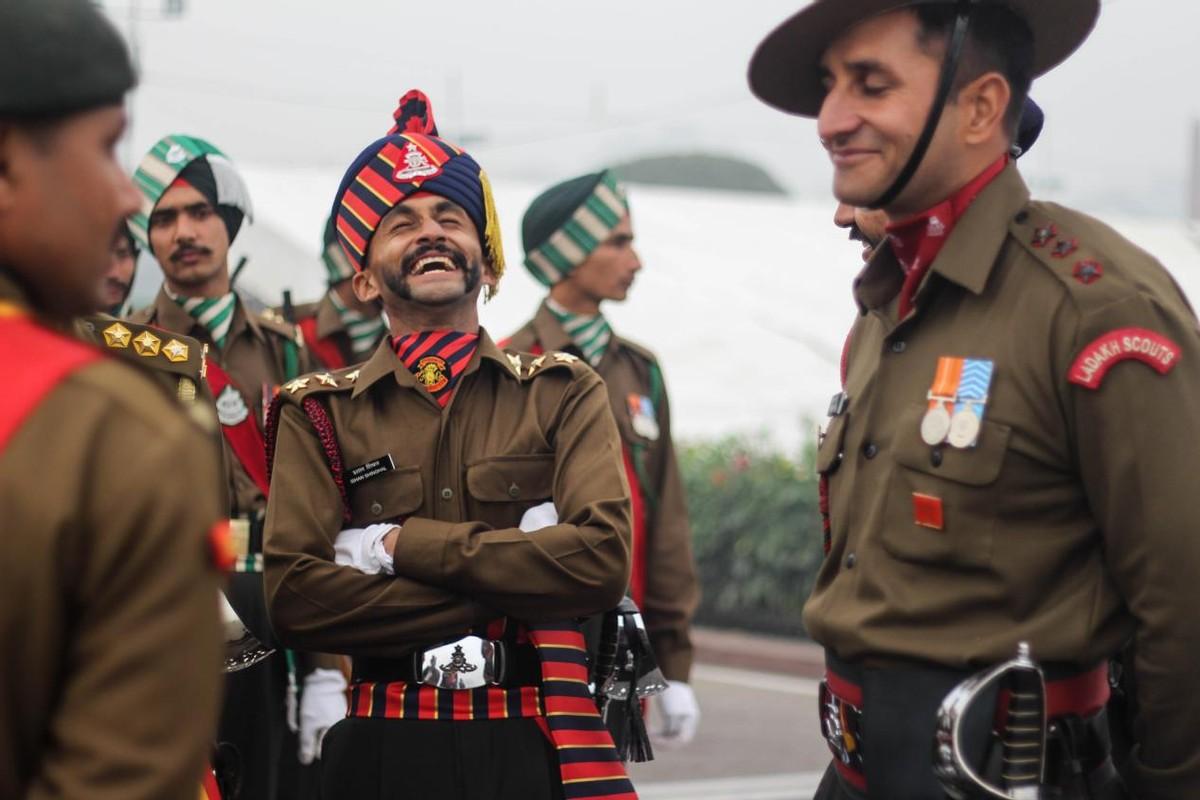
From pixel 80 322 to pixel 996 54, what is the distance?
91.2 inches

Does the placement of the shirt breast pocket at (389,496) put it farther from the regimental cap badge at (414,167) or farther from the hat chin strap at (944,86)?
the hat chin strap at (944,86)

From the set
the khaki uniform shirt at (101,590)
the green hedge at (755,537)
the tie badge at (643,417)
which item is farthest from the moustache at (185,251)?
the green hedge at (755,537)

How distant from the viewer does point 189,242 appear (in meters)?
5.59

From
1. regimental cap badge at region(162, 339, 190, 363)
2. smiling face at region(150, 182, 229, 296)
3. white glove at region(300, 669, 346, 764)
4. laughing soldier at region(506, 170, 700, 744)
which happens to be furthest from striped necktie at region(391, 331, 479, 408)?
laughing soldier at region(506, 170, 700, 744)

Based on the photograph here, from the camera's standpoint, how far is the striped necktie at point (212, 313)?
5.51 m

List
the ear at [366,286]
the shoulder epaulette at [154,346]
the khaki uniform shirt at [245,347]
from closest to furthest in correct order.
Answer: the ear at [366,286]
the shoulder epaulette at [154,346]
the khaki uniform shirt at [245,347]

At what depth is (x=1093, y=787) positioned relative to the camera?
2.98 metres

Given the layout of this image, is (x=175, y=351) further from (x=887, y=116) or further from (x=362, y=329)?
(x=362, y=329)

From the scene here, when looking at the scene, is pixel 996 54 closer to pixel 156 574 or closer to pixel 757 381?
pixel 156 574

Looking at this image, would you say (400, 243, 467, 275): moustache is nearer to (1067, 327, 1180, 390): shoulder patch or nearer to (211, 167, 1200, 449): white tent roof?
(1067, 327, 1180, 390): shoulder patch

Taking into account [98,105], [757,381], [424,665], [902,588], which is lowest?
[757,381]

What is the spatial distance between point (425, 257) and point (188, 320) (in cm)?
174

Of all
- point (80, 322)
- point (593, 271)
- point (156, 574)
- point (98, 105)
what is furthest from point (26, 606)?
point (593, 271)

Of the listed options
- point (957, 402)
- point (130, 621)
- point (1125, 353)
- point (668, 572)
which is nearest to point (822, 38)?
point (957, 402)
